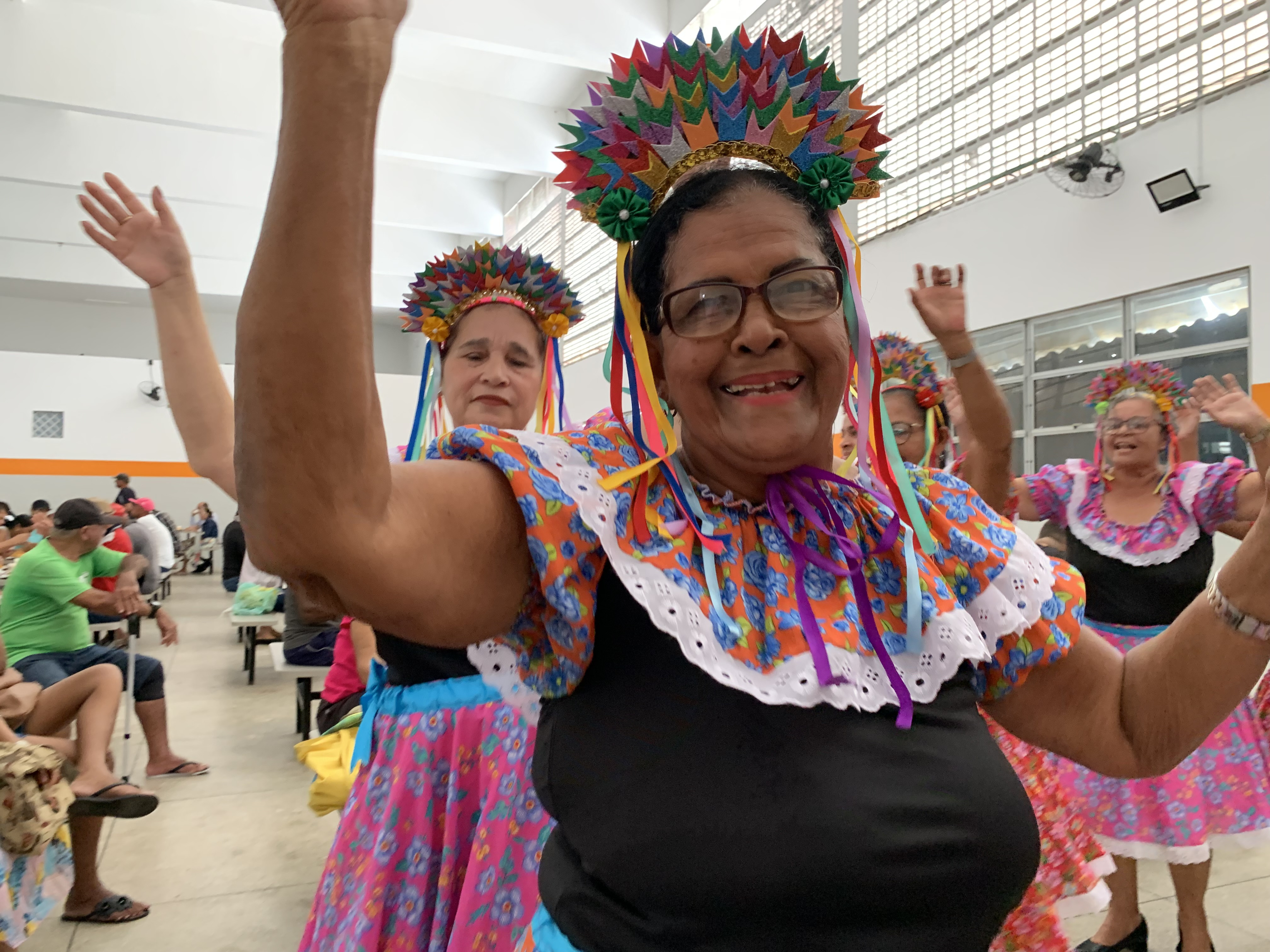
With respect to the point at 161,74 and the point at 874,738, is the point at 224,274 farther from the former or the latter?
the point at 874,738

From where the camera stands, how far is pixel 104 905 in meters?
3.21

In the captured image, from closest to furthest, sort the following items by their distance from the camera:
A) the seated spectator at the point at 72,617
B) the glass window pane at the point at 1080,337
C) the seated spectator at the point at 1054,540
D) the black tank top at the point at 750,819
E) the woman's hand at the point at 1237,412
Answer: the black tank top at the point at 750,819 → the woman's hand at the point at 1237,412 → the seated spectator at the point at 1054,540 → the seated spectator at the point at 72,617 → the glass window pane at the point at 1080,337

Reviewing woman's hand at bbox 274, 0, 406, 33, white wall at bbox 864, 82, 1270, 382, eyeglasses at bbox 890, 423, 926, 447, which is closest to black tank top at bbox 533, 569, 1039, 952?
woman's hand at bbox 274, 0, 406, 33

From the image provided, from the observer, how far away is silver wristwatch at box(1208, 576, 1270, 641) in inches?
41.5

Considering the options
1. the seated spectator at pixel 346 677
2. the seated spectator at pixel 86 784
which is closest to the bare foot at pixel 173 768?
the seated spectator at pixel 86 784

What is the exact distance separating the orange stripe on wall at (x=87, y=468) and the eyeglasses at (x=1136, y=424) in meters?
16.9

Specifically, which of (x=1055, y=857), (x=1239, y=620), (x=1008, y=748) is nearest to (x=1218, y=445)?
(x=1008, y=748)

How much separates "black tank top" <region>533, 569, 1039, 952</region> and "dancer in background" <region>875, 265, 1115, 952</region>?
78cm

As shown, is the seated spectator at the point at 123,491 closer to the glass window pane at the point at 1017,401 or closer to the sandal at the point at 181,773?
the sandal at the point at 181,773

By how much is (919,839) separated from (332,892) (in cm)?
121

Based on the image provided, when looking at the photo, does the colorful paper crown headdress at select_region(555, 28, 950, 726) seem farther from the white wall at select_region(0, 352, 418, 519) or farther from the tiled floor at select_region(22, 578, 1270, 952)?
the white wall at select_region(0, 352, 418, 519)

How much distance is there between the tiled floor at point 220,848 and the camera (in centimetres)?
310

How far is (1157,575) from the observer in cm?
299

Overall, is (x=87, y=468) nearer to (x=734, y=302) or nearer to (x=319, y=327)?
(x=734, y=302)
